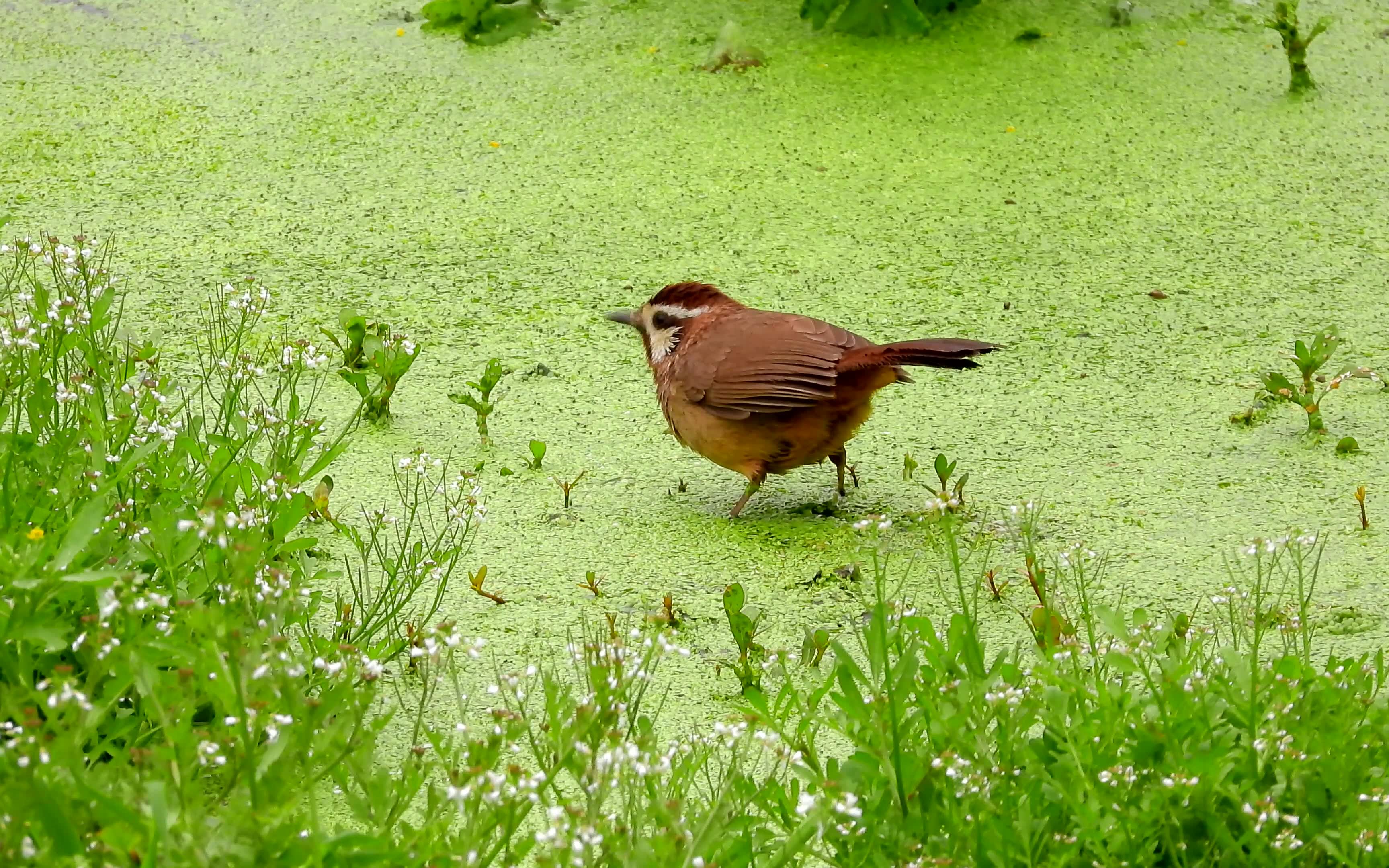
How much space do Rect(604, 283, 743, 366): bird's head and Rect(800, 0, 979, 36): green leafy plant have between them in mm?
2497

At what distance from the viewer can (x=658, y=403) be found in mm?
4102

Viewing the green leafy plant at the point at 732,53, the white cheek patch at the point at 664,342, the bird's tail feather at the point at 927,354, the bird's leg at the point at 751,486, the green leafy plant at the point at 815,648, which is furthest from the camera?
the green leafy plant at the point at 732,53

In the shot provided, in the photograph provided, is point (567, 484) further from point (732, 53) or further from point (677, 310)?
point (732, 53)

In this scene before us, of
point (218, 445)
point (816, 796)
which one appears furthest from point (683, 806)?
point (218, 445)

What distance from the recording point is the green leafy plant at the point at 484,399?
3.82 m

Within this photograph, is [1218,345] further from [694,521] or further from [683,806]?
[683,806]

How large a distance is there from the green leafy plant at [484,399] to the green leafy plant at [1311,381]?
186 centimetres

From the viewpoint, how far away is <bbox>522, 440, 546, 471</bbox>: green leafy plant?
12.3 feet

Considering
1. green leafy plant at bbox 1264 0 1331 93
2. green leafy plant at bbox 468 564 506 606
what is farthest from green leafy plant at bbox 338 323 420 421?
green leafy plant at bbox 1264 0 1331 93

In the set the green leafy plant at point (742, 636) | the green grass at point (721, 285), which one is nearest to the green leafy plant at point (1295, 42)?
the green grass at point (721, 285)

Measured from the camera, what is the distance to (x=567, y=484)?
12.2ft

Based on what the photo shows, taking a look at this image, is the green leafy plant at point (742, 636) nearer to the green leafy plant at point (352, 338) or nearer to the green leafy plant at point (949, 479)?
the green leafy plant at point (949, 479)

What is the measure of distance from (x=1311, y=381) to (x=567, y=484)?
1780 mm

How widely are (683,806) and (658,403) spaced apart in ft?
7.63
